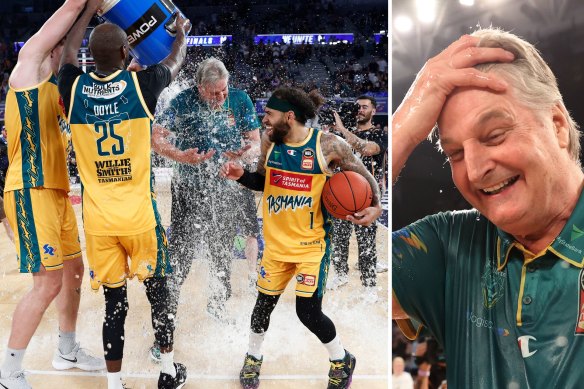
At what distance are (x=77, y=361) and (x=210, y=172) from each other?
4.41 ft

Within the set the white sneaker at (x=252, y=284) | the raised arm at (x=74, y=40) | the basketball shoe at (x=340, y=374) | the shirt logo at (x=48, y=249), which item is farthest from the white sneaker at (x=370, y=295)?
the raised arm at (x=74, y=40)

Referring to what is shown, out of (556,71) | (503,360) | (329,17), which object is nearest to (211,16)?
(329,17)

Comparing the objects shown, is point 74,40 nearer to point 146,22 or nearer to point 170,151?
point 146,22

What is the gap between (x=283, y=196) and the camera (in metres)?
2.71

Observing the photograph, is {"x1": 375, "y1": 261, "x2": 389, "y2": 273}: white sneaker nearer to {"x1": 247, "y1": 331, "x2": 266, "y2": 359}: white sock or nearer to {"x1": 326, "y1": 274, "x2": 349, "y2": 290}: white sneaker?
{"x1": 326, "y1": 274, "x2": 349, "y2": 290}: white sneaker

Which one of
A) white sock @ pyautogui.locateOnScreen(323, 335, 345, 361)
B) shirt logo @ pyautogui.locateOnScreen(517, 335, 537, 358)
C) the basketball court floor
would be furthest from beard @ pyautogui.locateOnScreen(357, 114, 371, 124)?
shirt logo @ pyautogui.locateOnScreen(517, 335, 537, 358)

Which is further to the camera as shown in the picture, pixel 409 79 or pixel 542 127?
pixel 409 79

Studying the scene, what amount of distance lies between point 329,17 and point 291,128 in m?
2.11

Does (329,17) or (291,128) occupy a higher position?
(329,17)

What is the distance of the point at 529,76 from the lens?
1.78 m

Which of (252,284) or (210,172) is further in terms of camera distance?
(252,284)

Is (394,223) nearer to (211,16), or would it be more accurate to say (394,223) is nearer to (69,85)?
(69,85)

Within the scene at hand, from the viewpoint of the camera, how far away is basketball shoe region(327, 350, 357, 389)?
8.96 feet

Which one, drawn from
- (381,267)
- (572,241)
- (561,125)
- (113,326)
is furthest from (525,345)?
(381,267)
